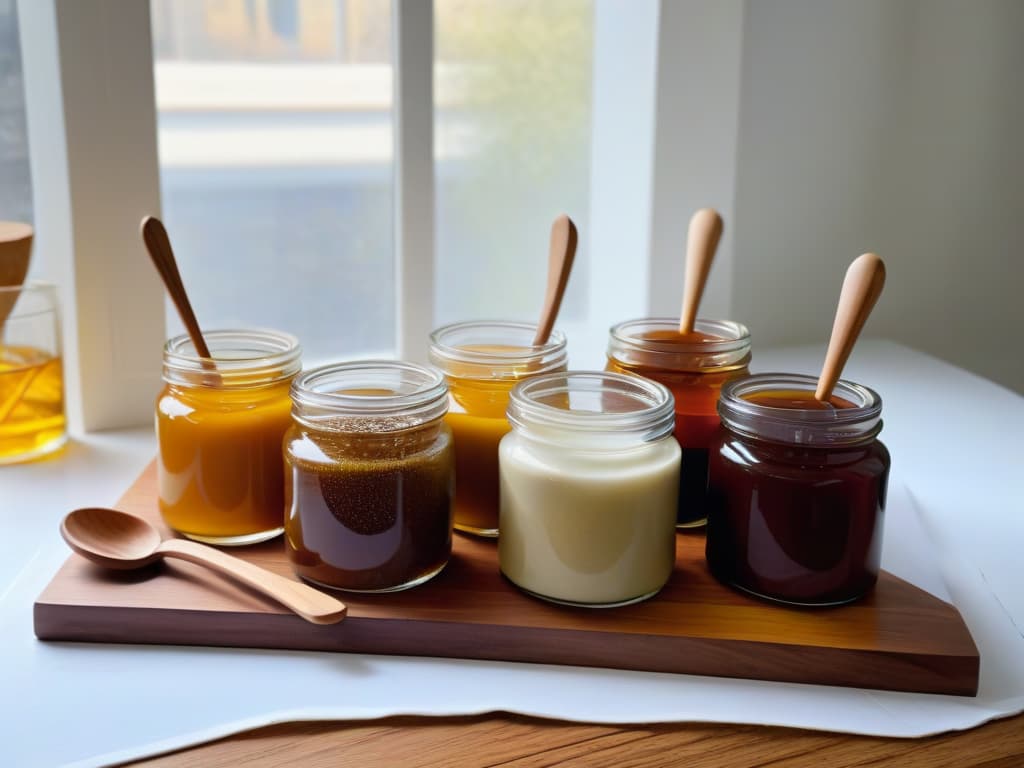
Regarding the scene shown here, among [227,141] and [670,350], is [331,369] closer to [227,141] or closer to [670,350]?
[670,350]

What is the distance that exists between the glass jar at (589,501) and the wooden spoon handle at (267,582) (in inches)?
5.7

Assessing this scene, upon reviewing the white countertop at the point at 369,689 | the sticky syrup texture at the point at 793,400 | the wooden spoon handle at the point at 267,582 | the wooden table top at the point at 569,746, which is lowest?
the wooden table top at the point at 569,746

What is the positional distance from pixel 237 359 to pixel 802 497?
45 centimetres

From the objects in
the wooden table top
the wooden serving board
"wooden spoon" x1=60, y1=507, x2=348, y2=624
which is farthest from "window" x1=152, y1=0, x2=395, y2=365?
the wooden table top

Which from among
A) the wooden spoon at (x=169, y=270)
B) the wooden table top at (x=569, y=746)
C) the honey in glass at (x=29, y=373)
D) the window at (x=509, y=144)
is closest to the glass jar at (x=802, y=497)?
the wooden table top at (x=569, y=746)

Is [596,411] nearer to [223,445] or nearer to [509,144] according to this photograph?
[223,445]

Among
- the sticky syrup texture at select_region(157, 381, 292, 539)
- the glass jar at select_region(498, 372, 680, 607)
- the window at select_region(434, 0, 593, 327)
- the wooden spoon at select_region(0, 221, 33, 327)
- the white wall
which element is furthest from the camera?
the window at select_region(434, 0, 593, 327)

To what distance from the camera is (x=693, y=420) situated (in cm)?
93

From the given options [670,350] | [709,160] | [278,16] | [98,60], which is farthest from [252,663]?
[278,16]

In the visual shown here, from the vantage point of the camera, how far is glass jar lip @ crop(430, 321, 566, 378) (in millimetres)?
930

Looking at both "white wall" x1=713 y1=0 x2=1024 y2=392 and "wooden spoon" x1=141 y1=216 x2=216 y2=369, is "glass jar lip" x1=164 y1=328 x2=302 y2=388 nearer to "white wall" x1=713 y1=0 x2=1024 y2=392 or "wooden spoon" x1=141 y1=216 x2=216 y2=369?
"wooden spoon" x1=141 y1=216 x2=216 y2=369

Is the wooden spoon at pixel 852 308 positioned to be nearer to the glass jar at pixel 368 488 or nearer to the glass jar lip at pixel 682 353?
the glass jar lip at pixel 682 353

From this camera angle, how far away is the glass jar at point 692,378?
93 centimetres

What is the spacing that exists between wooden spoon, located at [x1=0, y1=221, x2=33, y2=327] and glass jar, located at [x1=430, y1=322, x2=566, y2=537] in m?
0.45
